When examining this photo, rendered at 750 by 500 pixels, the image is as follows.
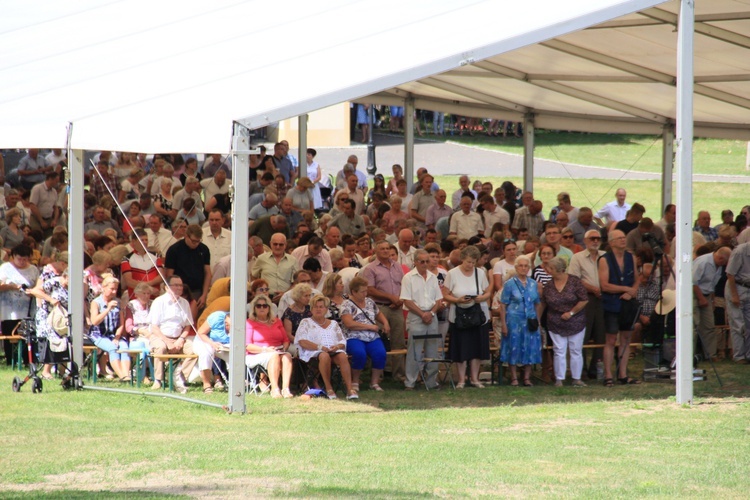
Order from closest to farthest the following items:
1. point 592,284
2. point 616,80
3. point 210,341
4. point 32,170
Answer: point 210,341
point 592,284
point 616,80
point 32,170

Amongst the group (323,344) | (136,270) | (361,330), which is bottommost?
(323,344)

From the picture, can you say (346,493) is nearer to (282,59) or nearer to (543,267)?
(282,59)

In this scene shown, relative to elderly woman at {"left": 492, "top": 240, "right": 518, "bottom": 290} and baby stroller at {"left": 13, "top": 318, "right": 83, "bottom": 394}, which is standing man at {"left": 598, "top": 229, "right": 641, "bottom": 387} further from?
baby stroller at {"left": 13, "top": 318, "right": 83, "bottom": 394}

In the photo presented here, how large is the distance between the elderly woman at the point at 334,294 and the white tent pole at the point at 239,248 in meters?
1.97

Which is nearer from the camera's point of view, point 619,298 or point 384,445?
point 384,445

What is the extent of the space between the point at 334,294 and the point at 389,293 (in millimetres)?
1016

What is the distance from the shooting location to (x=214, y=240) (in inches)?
573

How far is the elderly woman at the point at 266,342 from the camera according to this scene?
11617 millimetres

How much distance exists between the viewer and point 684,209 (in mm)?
10383

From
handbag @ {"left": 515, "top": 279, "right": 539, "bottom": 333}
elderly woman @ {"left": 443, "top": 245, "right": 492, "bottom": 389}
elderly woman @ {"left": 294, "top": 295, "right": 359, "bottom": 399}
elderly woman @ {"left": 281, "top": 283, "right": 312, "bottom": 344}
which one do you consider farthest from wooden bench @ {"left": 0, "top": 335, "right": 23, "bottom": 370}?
handbag @ {"left": 515, "top": 279, "right": 539, "bottom": 333}

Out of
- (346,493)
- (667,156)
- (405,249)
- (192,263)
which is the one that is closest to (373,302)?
(405,249)

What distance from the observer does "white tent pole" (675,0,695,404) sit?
409 inches

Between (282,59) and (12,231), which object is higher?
(282,59)

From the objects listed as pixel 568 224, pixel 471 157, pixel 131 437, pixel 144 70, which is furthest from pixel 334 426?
pixel 471 157
